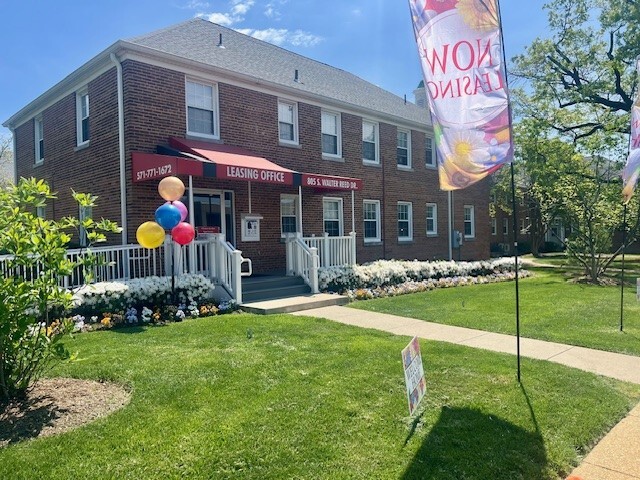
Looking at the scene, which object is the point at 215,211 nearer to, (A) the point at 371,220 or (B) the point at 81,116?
(B) the point at 81,116

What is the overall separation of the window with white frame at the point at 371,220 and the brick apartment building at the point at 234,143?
0.14ft

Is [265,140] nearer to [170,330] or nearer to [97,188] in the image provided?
[97,188]

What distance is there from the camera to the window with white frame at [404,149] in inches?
753

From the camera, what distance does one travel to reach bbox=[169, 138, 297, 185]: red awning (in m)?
10.2

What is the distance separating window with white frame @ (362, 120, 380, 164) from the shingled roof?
0.64 metres

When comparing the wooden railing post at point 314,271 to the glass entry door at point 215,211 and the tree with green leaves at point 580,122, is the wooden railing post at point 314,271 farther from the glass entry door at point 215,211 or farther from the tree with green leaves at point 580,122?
→ the tree with green leaves at point 580,122

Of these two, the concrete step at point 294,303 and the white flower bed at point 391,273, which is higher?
the white flower bed at point 391,273

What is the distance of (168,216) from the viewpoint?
8.51 metres

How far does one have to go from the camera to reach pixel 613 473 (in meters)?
3.27

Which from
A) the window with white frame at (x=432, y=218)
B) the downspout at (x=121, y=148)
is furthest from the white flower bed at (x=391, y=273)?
the downspout at (x=121, y=148)

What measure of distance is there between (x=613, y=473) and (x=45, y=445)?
4.07 meters

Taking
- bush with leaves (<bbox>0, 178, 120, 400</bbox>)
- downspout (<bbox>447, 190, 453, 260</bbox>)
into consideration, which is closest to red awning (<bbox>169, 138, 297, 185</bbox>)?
bush with leaves (<bbox>0, 178, 120, 400</bbox>)

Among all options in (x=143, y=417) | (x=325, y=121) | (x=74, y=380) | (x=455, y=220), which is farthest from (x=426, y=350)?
(x=455, y=220)

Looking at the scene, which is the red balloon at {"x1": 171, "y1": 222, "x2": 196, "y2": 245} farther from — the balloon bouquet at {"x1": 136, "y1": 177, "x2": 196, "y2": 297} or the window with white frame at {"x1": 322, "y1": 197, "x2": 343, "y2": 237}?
the window with white frame at {"x1": 322, "y1": 197, "x2": 343, "y2": 237}
